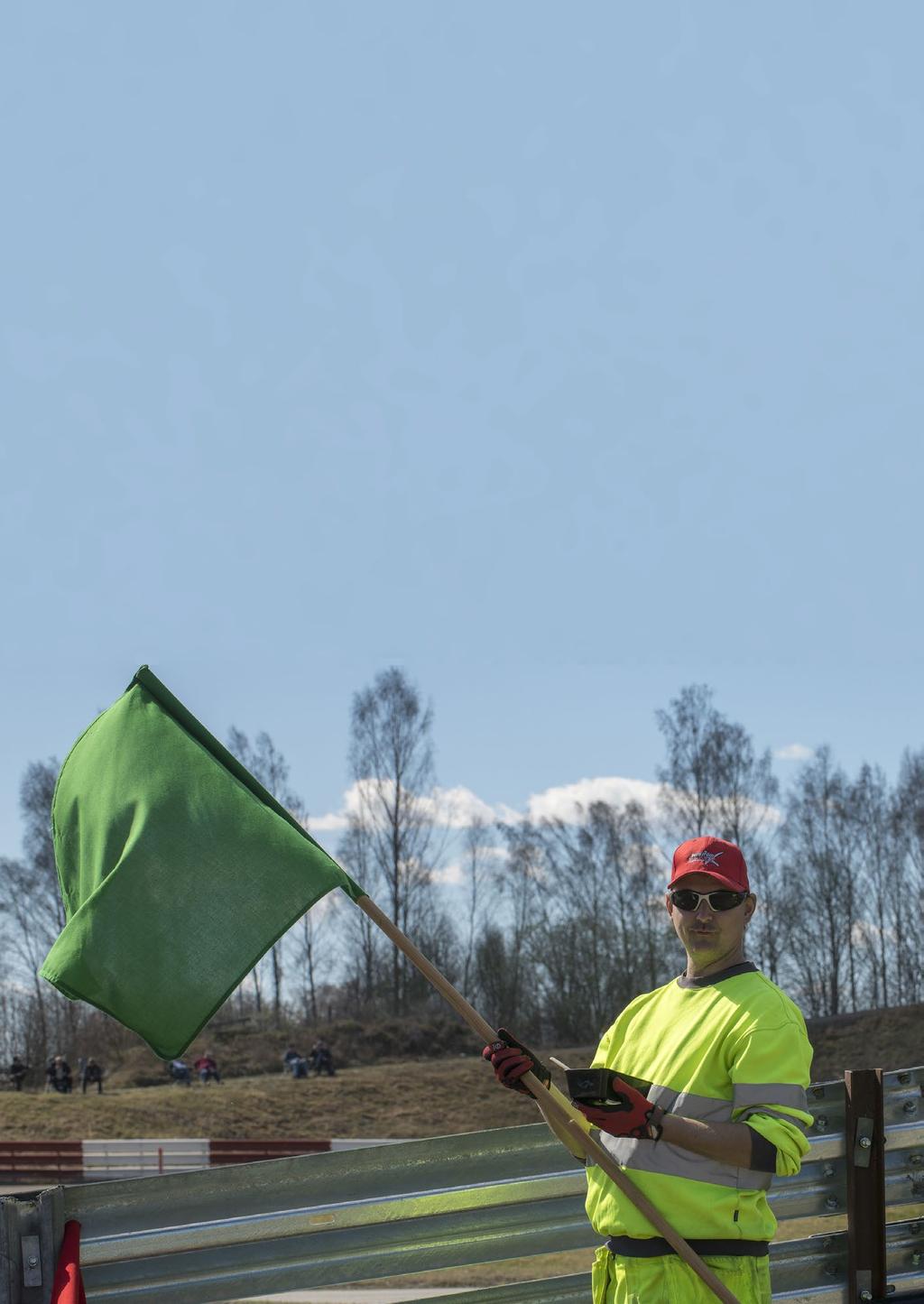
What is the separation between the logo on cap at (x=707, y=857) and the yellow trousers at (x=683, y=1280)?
2.94ft

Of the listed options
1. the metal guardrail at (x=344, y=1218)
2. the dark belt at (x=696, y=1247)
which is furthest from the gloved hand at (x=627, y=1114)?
the metal guardrail at (x=344, y=1218)

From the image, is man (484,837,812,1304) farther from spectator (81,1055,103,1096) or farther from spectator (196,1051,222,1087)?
spectator (196,1051,222,1087)

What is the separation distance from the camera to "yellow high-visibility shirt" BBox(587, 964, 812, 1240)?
3.38 m

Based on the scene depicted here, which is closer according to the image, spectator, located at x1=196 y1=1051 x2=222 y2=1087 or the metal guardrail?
the metal guardrail

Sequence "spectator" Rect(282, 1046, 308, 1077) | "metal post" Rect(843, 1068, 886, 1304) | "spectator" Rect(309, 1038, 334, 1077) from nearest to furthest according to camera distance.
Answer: "metal post" Rect(843, 1068, 886, 1304) < "spectator" Rect(282, 1046, 308, 1077) < "spectator" Rect(309, 1038, 334, 1077)

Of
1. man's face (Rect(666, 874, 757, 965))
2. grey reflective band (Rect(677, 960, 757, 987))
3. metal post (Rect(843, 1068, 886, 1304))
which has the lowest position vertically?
metal post (Rect(843, 1068, 886, 1304))

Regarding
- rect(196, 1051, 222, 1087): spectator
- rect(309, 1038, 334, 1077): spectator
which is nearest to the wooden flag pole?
rect(196, 1051, 222, 1087): spectator

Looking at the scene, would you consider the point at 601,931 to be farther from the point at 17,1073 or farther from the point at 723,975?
the point at 723,975

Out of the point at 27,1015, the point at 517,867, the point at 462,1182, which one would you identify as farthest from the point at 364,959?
the point at 462,1182

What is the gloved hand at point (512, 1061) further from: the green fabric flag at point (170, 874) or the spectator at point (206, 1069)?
the spectator at point (206, 1069)

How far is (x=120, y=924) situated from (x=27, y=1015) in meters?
63.4

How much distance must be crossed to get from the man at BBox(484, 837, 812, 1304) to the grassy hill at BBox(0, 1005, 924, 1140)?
30.3 m

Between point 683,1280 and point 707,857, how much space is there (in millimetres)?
964

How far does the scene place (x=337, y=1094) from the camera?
3653cm
